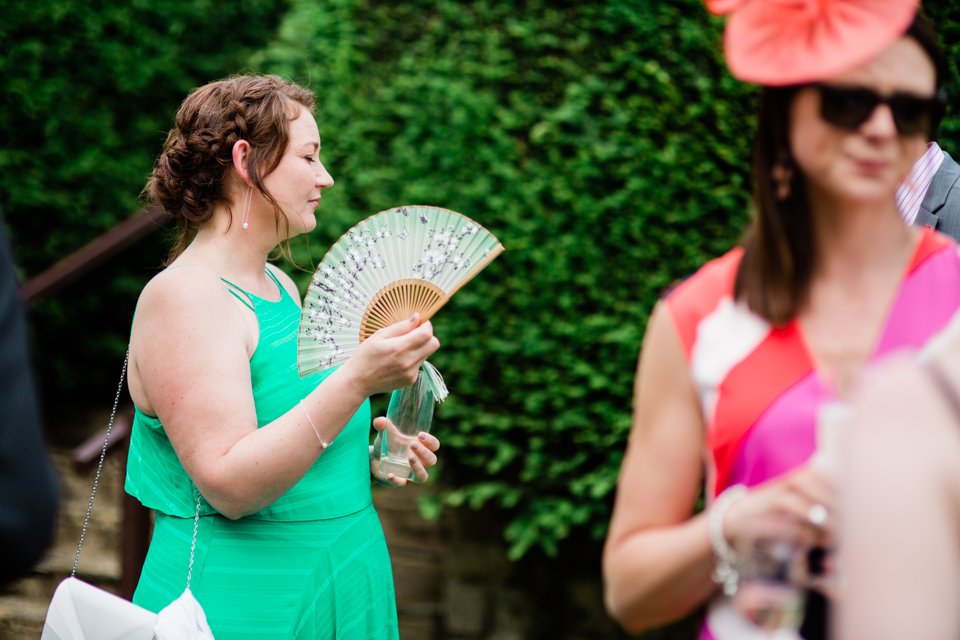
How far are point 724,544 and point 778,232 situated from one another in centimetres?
45

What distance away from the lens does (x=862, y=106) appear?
1.46 metres

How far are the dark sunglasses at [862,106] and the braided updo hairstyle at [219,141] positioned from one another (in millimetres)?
1401

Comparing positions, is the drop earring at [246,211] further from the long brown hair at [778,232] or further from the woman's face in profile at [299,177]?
the long brown hair at [778,232]

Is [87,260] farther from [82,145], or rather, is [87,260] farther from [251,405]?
[251,405]

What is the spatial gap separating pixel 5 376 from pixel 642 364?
85 centimetres

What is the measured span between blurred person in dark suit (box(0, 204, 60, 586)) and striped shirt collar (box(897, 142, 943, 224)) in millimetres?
1822

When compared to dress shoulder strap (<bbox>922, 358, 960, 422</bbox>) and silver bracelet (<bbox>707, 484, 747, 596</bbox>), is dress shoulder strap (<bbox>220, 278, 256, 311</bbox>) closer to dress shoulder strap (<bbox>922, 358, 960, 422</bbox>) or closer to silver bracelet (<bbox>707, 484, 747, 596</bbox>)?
silver bracelet (<bbox>707, 484, 747, 596</bbox>)

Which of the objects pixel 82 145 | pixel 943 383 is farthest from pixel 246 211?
pixel 82 145

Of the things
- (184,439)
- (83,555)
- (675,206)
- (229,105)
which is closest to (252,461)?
(184,439)

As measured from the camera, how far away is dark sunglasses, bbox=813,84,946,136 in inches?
57.4

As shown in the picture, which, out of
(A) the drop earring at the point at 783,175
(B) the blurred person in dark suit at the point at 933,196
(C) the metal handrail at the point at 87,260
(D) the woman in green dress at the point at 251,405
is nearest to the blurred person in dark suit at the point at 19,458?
(D) the woman in green dress at the point at 251,405

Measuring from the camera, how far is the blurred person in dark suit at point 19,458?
4.14 ft

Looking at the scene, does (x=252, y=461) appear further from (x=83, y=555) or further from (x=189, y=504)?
(x=83, y=555)

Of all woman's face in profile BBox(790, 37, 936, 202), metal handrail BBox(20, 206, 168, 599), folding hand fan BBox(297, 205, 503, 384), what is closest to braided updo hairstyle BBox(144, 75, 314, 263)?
folding hand fan BBox(297, 205, 503, 384)
